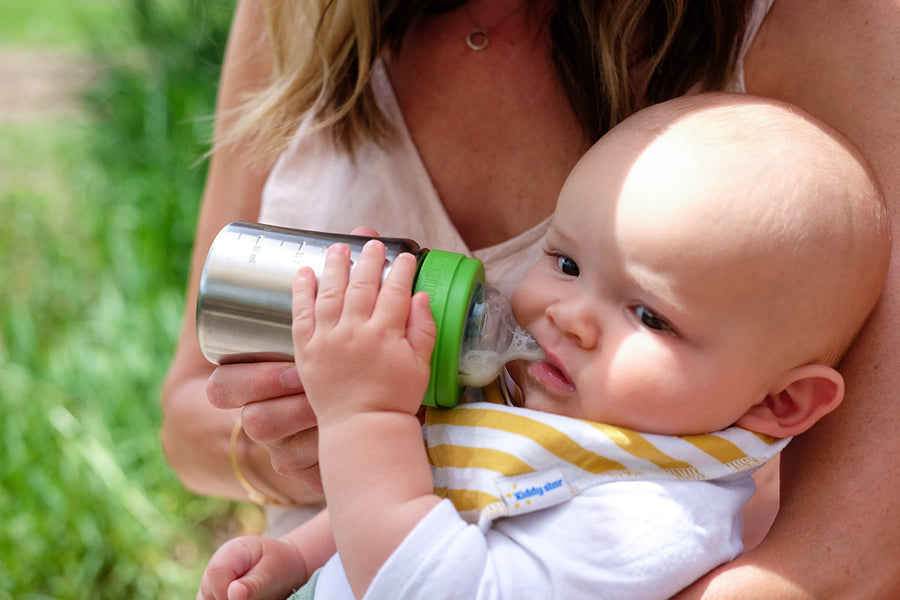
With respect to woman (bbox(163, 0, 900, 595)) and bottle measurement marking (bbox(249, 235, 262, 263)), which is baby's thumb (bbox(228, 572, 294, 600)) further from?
bottle measurement marking (bbox(249, 235, 262, 263))

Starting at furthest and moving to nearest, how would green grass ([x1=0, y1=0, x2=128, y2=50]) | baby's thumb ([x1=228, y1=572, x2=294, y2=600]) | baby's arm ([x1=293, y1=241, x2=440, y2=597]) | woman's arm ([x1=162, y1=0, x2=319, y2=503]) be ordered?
green grass ([x1=0, y1=0, x2=128, y2=50]) < woman's arm ([x1=162, y1=0, x2=319, y2=503]) < baby's thumb ([x1=228, y1=572, x2=294, y2=600]) < baby's arm ([x1=293, y1=241, x2=440, y2=597])

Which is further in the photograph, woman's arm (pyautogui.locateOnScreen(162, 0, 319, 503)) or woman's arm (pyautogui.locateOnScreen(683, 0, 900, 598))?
woman's arm (pyautogui.locateOnScreen(162, 0, 319, 503))

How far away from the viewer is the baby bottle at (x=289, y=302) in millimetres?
1131

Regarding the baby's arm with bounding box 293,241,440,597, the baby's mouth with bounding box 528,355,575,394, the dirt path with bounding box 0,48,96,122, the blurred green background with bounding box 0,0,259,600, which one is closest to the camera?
the baby's arm with bounding box 293,241,440,597

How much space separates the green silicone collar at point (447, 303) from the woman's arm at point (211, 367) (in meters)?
0.65

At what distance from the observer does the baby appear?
109cm

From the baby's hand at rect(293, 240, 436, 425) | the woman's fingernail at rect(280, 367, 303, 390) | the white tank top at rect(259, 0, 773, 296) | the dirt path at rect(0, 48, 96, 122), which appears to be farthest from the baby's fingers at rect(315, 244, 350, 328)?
the dirt path at rect(0, 48, 96, 122)

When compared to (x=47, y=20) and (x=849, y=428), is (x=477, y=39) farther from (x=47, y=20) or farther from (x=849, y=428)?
(x=47, y=20)

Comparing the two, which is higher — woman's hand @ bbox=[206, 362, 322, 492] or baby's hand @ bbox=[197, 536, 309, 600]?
woman's hand @ bbox=[206, 362, 322, 492]

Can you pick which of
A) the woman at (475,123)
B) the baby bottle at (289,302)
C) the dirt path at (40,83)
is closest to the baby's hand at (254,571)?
the woman at (475,123)

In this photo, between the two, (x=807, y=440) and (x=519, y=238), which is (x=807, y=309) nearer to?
(x=807, y=440)

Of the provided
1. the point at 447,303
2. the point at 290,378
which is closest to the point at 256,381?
the point at 290,378

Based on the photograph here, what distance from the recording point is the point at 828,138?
1.21 meters

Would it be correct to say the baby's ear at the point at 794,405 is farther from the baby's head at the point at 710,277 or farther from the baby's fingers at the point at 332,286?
the baby's fingers at the point at 332,286
